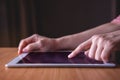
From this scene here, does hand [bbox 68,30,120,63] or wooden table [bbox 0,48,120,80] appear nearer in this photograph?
wooden table [bbox 0,48,120,80]

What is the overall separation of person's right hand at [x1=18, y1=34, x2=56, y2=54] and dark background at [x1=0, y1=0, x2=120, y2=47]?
1799mm

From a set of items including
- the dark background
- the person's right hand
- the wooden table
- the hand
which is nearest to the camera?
the wooden table

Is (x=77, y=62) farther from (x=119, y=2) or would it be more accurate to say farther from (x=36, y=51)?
(x=119, y=2)

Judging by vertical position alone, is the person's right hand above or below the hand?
below

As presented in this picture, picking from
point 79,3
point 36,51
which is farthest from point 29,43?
point 79,3

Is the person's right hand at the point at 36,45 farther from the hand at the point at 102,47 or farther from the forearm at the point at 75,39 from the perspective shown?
the hand at the point at 102,47

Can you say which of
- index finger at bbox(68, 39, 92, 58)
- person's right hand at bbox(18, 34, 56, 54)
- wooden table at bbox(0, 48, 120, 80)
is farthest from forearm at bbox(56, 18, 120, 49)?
wooden table at bbox(0, 48, 120, 80)

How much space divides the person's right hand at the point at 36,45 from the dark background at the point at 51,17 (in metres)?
1.80

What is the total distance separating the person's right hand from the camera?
3.10ft

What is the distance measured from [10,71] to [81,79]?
0.18 m

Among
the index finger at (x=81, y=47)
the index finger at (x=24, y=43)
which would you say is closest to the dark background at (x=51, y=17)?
the index finger at (x=24, y=43)

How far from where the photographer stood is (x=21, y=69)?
2.04 feet

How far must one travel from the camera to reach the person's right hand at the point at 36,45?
944 mm

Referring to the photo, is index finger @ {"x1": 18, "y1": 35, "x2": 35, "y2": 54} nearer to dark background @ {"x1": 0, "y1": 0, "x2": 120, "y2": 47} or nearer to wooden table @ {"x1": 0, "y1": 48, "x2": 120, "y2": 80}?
wooden table @ {"x1": 0, "y1": 48, "x2": 120, "y2": 80}
